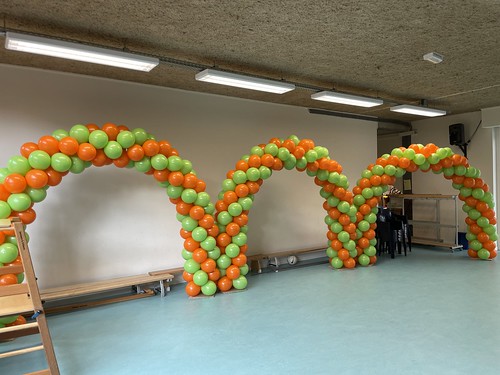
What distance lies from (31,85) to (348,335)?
4.86 m

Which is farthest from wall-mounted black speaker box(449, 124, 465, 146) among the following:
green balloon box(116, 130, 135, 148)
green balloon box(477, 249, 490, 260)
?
Answer: green balloon box(116, 130, 135, 148)

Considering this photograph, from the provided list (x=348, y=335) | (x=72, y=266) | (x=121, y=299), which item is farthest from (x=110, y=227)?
(x=348, y=335)

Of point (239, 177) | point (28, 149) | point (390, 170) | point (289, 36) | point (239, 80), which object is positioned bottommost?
point (390, 170)

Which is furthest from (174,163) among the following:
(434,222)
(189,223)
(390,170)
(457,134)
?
(457,134)

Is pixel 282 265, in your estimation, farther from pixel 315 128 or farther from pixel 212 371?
pixel 212 371

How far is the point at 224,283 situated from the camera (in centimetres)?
493

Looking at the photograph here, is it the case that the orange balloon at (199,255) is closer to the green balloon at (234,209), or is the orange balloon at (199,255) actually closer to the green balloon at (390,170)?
the green balloon at (234,209)

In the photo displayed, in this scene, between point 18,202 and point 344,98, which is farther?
point 344,98

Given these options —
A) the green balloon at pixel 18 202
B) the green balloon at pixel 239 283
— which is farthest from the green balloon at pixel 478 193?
the green balloon at pixel 18 202

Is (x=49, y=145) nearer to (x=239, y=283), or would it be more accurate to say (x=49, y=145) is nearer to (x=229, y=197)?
(x=229, y=197)

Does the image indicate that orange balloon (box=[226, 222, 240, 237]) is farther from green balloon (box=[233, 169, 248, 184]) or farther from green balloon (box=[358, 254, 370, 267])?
green balloon (box=[358, 254, 370, 267])

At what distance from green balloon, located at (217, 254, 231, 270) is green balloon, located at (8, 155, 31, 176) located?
2.58 meters

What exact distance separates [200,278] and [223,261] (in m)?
0.39

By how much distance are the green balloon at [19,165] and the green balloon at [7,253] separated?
0.75m
